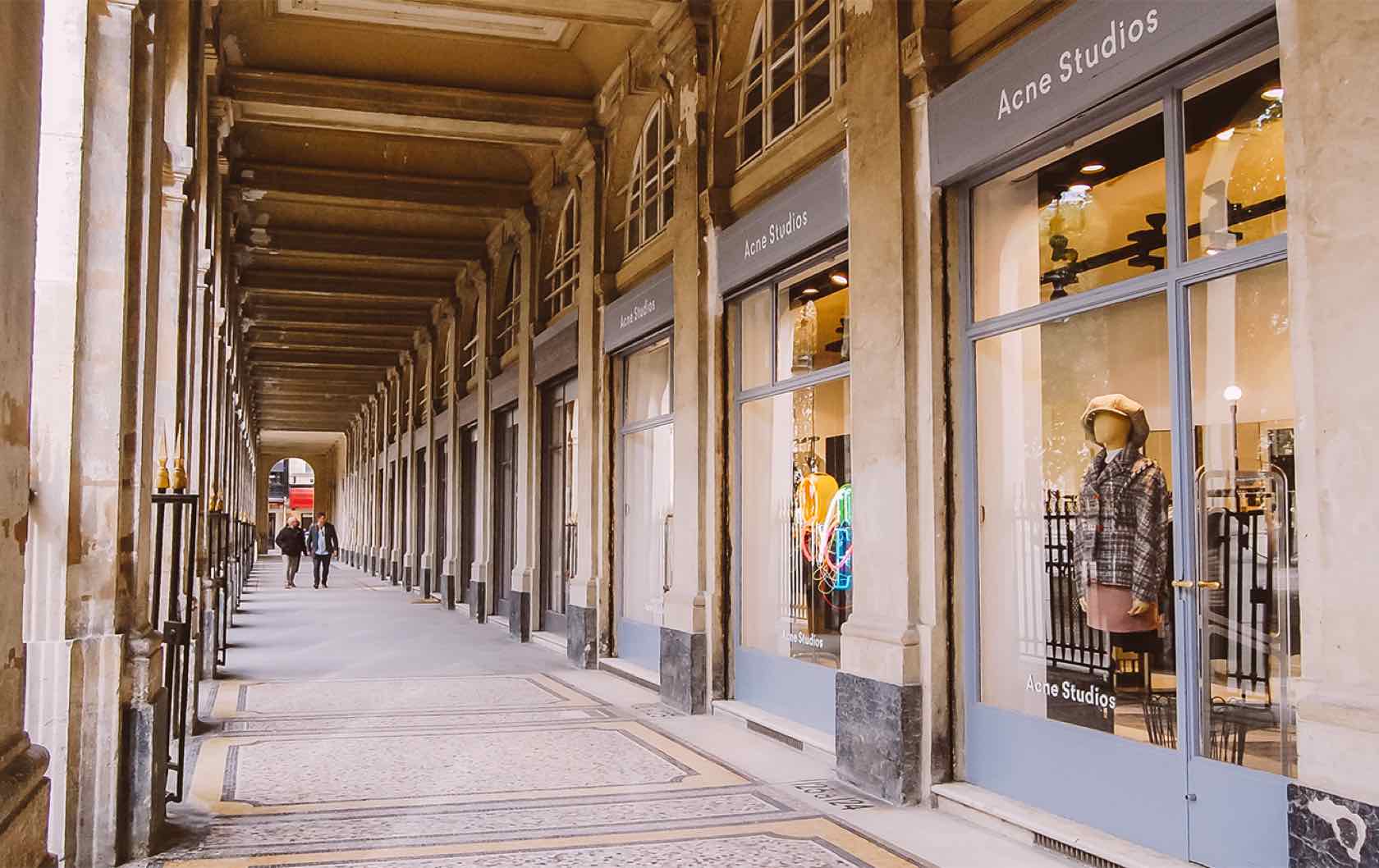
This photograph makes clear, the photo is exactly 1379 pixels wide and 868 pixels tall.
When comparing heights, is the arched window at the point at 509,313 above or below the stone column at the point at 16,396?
above

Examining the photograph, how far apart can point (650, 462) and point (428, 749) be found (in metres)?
3.85

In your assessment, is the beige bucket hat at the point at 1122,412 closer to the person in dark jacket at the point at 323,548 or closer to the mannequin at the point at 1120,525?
the mannequin at the point at 1120,525

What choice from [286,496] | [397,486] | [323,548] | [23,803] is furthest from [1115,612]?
A: [286,496]

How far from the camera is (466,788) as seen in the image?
6.16 m

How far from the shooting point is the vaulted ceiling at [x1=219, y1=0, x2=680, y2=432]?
10367mm

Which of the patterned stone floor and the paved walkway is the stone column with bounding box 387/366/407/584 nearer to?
the patterned stone floor

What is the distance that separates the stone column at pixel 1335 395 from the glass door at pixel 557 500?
9.39 metres

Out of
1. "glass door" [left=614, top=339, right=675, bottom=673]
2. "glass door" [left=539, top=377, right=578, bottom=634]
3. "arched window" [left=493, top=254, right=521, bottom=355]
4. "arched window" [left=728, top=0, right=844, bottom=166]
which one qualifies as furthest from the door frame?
"arched window" [left=493, top=254, right=521, bottom=355]

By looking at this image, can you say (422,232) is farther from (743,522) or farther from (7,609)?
(7,609)

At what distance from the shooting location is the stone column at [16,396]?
8.21ft

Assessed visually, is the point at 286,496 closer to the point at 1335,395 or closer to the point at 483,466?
the point at 483,466

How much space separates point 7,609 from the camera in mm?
2562

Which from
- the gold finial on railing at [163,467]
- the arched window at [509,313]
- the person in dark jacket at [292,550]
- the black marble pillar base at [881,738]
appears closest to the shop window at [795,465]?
the black marble pillar base at [881,738]

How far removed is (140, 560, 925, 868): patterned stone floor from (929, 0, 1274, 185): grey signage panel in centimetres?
304
